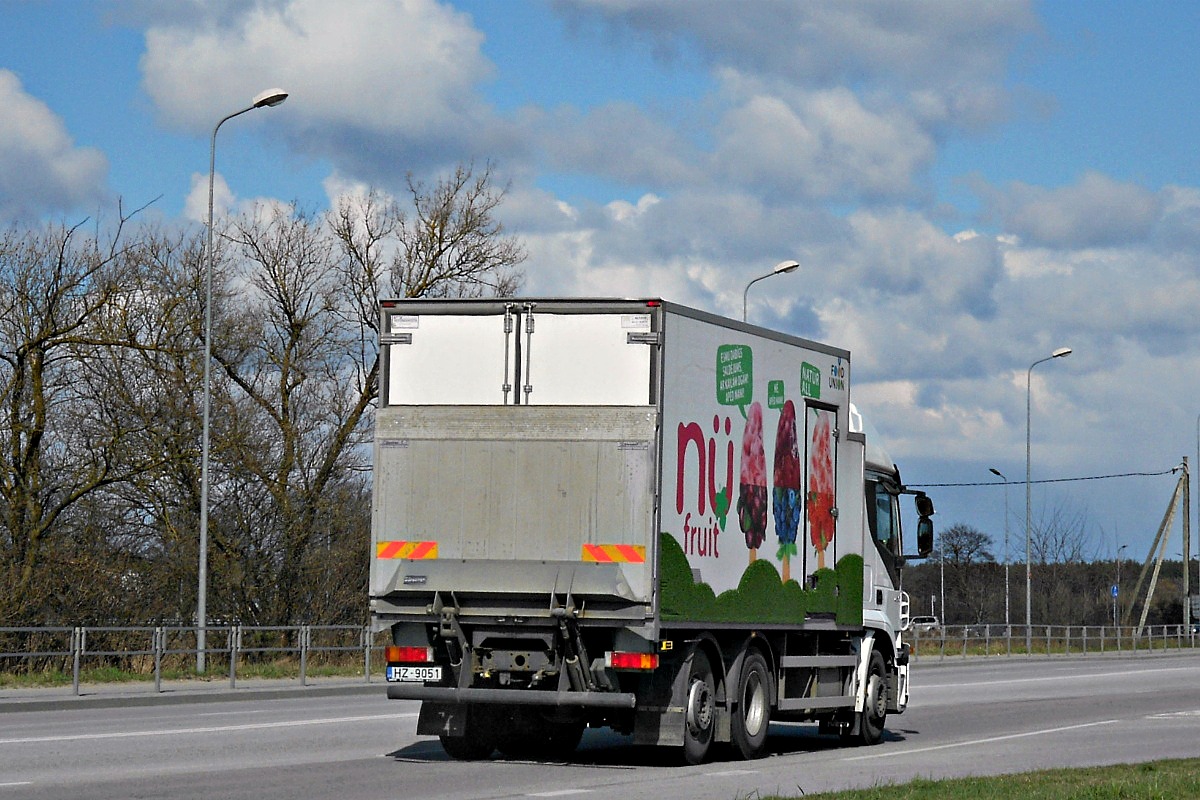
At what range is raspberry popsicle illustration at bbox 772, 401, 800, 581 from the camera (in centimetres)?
1589

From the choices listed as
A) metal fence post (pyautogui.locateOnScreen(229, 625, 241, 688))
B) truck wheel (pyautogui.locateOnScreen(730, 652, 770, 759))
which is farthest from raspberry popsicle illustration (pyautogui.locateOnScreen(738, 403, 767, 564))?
metal fence post (pyautogui.locateOnScreen(229, 625, 241, 688))

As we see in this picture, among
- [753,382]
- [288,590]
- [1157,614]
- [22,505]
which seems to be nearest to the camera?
[753,382]

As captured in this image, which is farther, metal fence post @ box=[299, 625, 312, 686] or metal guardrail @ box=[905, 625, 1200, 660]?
metal guardrail @ box=[905, 625, 1200, 660]

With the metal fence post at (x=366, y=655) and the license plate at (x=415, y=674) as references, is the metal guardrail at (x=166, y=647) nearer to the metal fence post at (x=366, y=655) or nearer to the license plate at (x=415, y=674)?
the metal fence post at (x=366, y=655)

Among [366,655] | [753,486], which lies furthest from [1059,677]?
[753,486]

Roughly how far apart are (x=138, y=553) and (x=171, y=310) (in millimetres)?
4984

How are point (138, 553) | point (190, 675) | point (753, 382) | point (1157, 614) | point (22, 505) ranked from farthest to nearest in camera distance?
point (1157, 614)
point (138, 553)
point (22, 505)
point (190, 675)
point (753, 382)

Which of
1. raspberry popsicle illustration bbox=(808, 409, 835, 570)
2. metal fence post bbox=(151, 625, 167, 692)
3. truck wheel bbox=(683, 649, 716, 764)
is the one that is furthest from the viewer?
metal fence post bbox=(151, 625, 167, 692)

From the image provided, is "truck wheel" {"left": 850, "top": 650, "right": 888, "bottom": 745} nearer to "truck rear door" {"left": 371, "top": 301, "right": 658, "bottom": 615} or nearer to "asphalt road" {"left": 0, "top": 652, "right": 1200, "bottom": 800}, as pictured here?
"asphalt road" {"left": 0, "top": 652, "right": 1200, "bottom": 800}

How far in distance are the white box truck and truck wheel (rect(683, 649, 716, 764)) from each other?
2 cm

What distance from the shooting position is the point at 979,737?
19.2 meters

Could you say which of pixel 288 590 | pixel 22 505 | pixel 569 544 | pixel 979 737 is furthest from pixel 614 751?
pixel 288 590

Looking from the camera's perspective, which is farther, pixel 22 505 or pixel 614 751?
pixel 22 505

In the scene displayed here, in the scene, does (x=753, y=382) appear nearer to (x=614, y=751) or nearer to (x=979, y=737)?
(x=614, y=751)
